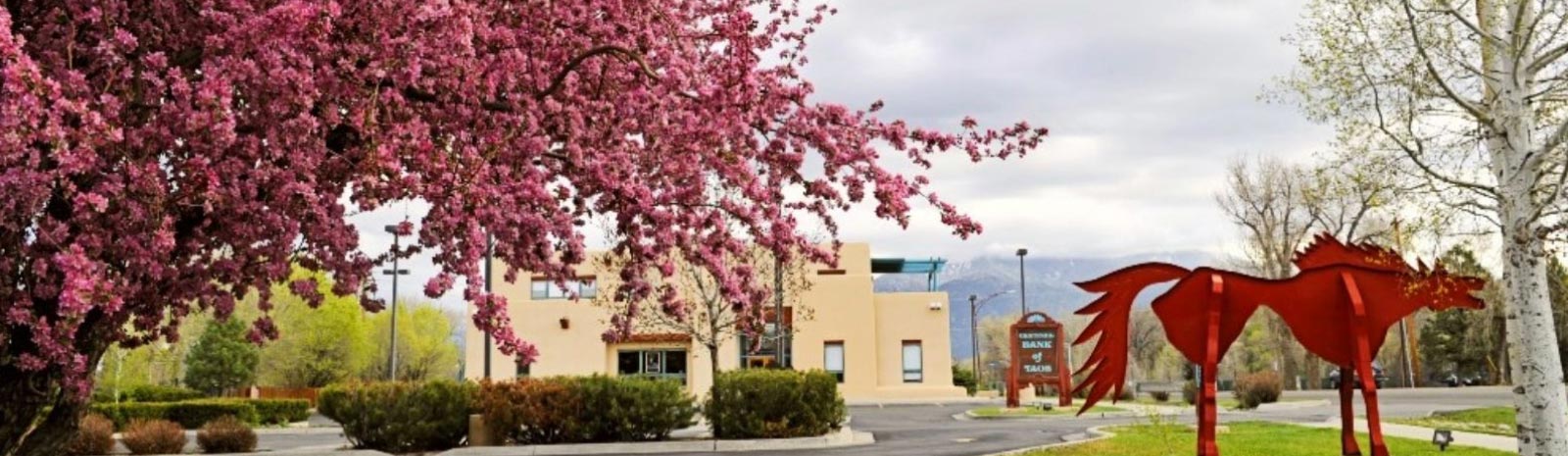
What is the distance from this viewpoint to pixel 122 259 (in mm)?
6254

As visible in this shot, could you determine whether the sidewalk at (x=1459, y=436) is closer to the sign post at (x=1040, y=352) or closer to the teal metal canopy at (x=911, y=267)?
the sign post at (x=1040, y=352)

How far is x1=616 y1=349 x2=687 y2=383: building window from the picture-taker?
4634 centimetres

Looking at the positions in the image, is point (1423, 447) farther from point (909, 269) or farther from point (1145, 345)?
point (1145, 345)

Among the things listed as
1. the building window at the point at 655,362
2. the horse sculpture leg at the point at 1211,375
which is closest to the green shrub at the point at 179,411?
the building window at the point at 655,362

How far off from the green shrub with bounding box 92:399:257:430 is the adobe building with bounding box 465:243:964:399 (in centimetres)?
1165

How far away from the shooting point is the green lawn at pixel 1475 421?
2108 centimetres

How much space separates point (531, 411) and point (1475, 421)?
19958mm

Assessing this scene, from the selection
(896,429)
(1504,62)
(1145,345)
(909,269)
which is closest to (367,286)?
(1504,62)

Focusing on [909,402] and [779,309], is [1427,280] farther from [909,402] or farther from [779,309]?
[909,402]

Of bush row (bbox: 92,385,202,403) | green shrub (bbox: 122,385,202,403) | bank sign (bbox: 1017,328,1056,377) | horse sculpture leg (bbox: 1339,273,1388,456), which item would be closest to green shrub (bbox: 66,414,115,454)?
bush row (bbox: 92,385,202,403)

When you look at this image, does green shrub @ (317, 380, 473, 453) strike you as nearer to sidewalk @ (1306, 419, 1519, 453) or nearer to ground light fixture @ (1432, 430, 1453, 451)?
ground light fixture @ (1432, 430, 1453, 451)

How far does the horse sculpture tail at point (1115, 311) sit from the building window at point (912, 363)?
36806 mm

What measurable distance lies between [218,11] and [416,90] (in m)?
1.32

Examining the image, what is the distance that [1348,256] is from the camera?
12.9m
